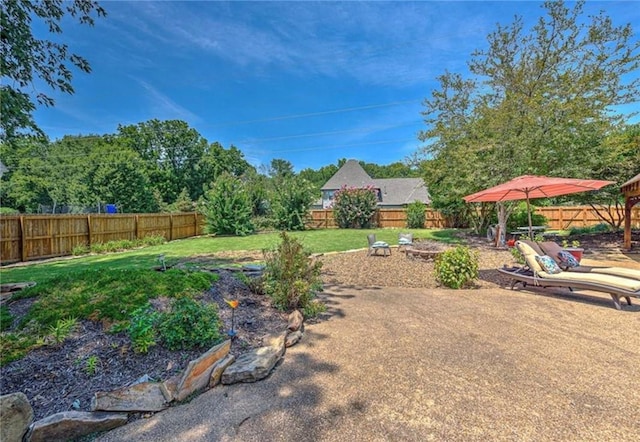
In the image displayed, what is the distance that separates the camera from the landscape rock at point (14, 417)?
178 centimetres

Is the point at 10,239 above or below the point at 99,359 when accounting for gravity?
above

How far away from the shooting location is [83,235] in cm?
1265

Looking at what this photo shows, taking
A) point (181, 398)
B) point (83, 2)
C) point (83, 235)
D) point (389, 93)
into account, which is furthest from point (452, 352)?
point (389, 93)

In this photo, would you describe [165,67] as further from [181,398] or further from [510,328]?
[510,328]

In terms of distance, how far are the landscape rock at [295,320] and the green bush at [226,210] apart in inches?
567

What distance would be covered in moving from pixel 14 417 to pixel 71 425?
0.97 feet

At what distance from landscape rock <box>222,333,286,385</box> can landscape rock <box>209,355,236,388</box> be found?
0.11 ft

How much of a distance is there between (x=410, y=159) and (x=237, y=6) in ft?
32.9

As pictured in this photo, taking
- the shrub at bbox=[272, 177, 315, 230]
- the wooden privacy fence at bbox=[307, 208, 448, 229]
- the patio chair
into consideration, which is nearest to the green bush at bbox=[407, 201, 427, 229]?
the wooden privacy fence at bbox=[307, 208, 448, 229]

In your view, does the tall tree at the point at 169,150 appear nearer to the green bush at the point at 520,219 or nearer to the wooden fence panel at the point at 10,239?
the wooden fence panel at the point at 10,239

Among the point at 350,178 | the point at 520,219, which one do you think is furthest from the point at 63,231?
the point at 350,178

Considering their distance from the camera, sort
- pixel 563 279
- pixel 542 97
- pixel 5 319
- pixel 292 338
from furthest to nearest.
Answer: pixel 542 97
pixel 563 279
pixel 292 338
pixel 5 319

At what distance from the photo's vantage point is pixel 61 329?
111 inches

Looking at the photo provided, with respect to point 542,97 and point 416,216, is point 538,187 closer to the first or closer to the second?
point 542,97
